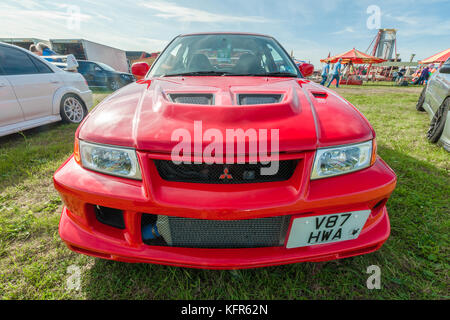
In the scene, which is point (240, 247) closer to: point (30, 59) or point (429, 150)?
point (429, 150)

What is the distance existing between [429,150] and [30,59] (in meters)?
5.97

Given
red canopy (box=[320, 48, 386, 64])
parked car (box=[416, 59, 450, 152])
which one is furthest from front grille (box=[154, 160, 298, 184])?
red canopy (box=[320, 48, 386, 64])

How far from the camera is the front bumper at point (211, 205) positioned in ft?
2.94

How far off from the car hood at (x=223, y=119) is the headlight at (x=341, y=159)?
0.11 ft

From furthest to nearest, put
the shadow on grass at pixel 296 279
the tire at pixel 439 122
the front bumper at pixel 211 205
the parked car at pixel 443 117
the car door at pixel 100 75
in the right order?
1. the car door at pixel 100 75
2. the tire at pixel 439 122
3. the parked car at pixel 443 117
4. the shadow on grass at pixel 296 279
5. the front bumper at pixel 211 205

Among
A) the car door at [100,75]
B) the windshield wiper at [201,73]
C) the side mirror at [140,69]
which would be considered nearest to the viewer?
the windshield wiper at [201,73]

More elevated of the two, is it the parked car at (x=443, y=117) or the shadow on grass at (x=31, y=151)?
the parked car at (x=443, y=117)

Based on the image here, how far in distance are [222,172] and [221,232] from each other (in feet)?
0.90

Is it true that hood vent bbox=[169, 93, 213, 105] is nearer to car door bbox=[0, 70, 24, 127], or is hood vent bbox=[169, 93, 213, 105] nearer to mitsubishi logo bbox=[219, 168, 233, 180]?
mitsubishi logo bbox=[219, 168, 233, 180]

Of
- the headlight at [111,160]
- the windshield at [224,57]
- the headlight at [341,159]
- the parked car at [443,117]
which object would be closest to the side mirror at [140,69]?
the windshield at [224,57]

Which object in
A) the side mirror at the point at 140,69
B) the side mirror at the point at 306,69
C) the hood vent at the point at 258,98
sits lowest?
the hood vent at the point at 258,98

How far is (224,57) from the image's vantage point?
2.07 meters

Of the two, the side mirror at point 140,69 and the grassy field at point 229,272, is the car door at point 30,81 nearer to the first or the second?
the grassy field at point 229,272

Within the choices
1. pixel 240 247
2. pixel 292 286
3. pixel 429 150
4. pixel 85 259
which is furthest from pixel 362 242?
pixel 429 150
